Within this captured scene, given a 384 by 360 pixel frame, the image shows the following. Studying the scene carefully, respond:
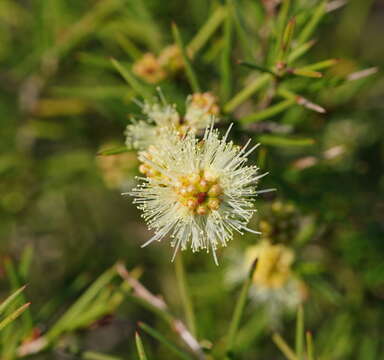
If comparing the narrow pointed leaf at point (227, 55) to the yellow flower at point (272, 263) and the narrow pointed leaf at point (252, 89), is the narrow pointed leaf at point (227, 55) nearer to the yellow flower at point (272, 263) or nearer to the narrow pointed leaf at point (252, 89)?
the narrow pointed leaf at point (252, 89)

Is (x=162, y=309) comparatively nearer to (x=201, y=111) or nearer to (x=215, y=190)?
(x=215, y=190)

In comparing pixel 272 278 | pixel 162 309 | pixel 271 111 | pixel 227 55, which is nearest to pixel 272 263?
pixel 272 278

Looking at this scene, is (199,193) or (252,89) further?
(252,89)

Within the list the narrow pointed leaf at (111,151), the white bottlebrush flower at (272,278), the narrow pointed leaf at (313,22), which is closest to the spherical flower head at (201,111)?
the narrow pointed leaf at (111,151)

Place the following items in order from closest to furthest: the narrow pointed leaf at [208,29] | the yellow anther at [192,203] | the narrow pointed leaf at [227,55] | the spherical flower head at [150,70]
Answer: the yellow anther at [192,203] → the narrow pointed leaf at [227,55] → the spherical flower head at [150,70] → the narrow pointed leaf at [208,29]

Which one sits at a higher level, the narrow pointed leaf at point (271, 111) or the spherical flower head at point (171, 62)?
the spherical flower head at point (171, 62)

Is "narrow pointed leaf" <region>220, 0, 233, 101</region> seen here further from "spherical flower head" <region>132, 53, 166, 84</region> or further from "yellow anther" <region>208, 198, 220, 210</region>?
"yellow anther" <region>208, 198, 220, 210</region>
